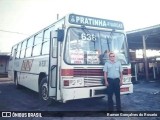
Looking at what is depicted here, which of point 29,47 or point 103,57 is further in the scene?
point 29,47

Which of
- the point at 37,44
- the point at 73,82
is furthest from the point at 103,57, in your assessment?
the point at 37,44

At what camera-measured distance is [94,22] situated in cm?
680

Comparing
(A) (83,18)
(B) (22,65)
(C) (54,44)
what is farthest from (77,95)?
(B) (22,65)

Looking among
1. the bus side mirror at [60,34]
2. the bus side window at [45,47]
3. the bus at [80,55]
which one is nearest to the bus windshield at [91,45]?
the bus at [80,55]

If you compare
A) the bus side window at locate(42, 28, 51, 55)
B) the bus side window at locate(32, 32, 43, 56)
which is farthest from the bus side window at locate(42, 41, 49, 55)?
the bus side window at locate(32, 32, 43, 56)

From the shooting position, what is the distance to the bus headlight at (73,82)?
595 centimetres

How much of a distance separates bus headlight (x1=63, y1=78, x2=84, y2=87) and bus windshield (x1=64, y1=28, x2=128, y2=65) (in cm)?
52

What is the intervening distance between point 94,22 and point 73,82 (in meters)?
2.19

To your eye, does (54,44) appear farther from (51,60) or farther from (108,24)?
(108,24)

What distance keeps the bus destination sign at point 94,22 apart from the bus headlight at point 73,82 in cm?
178

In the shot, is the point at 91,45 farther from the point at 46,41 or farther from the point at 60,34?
the point at 46,41

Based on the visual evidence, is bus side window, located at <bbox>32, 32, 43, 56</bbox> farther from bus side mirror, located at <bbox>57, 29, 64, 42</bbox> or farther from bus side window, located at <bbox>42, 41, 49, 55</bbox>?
bus side mirror, located at <bbox>57, 29, 64, 42</bbox>

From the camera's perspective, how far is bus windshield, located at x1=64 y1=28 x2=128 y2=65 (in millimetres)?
6195

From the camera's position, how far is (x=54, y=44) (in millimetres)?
6684
